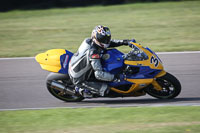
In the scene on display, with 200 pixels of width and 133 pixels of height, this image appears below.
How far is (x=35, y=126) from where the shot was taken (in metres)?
6.12

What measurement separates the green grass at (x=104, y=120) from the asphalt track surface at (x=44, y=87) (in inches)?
23.6

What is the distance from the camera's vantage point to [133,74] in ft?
23.7

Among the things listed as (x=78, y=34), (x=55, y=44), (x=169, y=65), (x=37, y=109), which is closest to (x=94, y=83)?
(x=37, y=109)

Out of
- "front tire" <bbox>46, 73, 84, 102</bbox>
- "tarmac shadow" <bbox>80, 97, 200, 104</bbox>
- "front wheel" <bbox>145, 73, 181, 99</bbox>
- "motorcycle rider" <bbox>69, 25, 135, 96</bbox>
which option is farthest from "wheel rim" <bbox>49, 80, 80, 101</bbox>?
"front wheel" <bbox>145, 73, 181, 99</bbox>

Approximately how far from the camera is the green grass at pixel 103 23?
12.9 m

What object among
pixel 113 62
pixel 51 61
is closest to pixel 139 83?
pixel 113 62

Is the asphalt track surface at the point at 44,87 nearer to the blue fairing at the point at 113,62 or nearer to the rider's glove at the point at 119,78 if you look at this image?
the rider's glove at the point at 119,78

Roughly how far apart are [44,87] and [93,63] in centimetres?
220

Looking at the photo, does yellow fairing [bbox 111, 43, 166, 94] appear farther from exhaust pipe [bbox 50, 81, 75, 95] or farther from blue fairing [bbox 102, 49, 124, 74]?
exhaust pipe [bbox 50, 81, 75, 95]

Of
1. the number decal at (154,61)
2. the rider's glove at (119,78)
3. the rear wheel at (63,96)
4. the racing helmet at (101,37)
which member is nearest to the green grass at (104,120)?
the rider's glove at (119,78)

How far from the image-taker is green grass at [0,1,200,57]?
1288 centimetres

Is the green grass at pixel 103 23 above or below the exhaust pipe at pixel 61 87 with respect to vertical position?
above

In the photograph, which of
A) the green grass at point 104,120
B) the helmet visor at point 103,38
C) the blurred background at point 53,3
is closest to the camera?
the green grass at point 104,120

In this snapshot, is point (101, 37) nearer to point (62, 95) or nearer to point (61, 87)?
point (61, 87)
